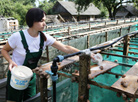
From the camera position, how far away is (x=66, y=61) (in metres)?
2.58

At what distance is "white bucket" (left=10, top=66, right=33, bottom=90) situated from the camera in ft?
5.97

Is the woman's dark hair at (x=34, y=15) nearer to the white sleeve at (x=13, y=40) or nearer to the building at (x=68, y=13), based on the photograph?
the white sleeve at (x=13, y=40)

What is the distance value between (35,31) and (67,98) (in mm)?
1599

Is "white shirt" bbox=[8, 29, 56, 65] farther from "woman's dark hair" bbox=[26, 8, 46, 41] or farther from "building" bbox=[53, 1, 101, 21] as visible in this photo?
"building" bbox=[53, 1, 101, 21]

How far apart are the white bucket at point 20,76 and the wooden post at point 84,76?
701 mm

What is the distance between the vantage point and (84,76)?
1.88 metres

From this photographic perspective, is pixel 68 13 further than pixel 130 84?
Yes

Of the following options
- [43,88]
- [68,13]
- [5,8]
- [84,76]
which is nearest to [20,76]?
[43,88]

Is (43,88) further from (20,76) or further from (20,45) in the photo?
(20,45)

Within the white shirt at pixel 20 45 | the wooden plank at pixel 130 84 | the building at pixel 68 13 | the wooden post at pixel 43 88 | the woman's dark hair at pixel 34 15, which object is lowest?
the wooden post at pixel 43 88

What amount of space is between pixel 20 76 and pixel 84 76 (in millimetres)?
850

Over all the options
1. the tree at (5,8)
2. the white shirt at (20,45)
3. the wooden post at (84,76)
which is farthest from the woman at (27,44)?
the tree at (5,8)

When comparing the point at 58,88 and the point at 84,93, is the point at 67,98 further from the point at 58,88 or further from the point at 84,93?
the point at 84,93

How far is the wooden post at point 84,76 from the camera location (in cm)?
178
